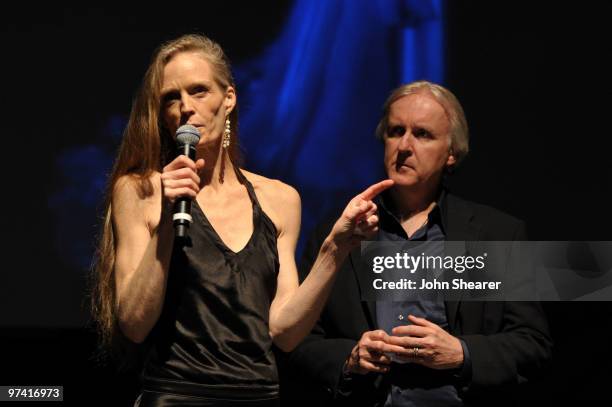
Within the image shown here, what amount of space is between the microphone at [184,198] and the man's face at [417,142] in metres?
0.87

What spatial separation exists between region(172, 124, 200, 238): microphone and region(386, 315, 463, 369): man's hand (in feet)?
2.44

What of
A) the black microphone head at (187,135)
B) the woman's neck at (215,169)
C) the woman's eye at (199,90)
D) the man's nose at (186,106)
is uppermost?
the woman's eye at (199,90)

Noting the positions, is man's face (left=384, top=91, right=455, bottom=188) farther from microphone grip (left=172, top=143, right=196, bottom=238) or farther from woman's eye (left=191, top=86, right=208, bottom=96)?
microphone grip (left=172, top=143, right=196, bottom=238)

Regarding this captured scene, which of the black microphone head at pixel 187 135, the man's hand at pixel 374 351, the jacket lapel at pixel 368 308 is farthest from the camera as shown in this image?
the jacket lapel at pixel 368 308

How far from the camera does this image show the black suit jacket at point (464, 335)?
2387 mm

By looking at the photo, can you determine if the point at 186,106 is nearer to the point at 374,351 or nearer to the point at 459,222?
the point at 374,351

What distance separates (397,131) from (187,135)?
3.24ft

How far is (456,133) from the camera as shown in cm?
276

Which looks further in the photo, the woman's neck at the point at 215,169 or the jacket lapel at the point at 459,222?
the jacket lapel at the point at 459,222

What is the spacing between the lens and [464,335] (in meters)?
2.43

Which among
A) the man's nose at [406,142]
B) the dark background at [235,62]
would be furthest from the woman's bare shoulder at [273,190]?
the dark background at [235,62]

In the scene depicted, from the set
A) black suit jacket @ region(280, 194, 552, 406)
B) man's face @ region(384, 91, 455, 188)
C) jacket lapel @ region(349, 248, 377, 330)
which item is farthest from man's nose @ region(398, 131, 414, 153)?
jacket lapel @ region(349, 248, 377, 330)

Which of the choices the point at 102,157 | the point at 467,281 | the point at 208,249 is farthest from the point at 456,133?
the point at 102,157

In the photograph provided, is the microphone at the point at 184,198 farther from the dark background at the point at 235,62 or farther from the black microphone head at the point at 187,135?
the dark background at the point at 235,62
